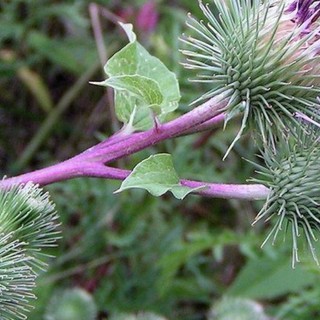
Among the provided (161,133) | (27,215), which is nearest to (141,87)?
(161,133)

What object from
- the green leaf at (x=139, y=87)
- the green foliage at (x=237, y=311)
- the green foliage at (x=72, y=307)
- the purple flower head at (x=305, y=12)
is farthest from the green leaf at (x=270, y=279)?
the purple flower head at (x=305, y=12)

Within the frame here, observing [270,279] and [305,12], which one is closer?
[305,12]

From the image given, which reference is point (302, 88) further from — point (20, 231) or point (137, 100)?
point (20, 231)

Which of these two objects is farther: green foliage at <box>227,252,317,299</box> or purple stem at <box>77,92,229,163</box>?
green foliage at <box>227,252,317,299</box>

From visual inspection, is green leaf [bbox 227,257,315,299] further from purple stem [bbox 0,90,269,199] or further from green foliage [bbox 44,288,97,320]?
purple stem [bbox 0,90,269,199]

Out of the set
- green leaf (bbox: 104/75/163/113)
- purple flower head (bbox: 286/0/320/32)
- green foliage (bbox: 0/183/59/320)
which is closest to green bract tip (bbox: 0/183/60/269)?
green foliage (bbox: 0/183/59/320)

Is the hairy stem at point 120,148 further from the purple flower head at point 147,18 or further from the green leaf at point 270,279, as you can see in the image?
the purple flower head at point 147,18

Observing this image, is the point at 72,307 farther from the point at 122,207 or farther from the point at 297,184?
the point at 297,184
